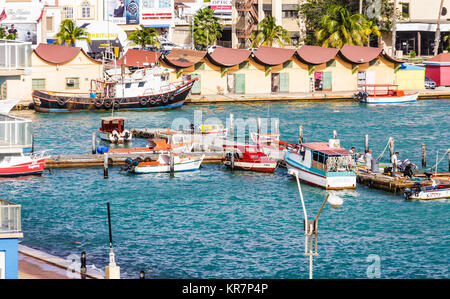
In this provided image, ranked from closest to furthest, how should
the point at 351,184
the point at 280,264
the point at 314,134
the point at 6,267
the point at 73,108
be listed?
the point at 6,267, the point at 280,264, the point at 351,184, the point at 314,134, the point at 73,108

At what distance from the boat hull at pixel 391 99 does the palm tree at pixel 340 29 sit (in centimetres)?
1462

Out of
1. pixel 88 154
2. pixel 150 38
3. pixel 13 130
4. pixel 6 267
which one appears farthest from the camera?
pixel 150 38

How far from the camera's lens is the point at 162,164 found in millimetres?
59938

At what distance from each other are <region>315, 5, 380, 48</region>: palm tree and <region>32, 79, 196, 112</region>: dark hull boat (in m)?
25.5

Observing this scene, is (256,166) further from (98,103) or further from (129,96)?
(98,103)

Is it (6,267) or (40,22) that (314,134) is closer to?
(6,267)

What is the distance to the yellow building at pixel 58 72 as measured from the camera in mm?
95062

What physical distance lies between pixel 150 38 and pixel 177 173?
A: 6442 cm

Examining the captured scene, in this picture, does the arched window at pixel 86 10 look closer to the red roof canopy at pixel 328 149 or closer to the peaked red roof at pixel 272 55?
the peaked red roof at pixel 272 55

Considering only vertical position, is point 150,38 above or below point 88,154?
above

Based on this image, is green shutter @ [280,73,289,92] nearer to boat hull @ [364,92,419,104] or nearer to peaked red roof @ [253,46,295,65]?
peaked red roof @ [253,46,295,65]

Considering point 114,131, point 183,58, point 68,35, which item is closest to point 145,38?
point 68,35
